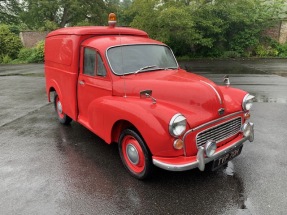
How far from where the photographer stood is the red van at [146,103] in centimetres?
312

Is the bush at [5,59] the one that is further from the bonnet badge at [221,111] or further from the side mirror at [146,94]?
the bonnet badge at [221,111]

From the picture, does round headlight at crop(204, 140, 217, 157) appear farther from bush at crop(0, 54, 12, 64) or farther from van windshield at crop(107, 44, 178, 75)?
bush at crop(0, 54, 12, 64)

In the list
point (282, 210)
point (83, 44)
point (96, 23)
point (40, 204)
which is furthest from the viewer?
point (96, 23)

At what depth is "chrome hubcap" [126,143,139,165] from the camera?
361cm

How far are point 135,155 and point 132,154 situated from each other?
0.07 metres

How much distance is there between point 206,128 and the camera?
3.25m

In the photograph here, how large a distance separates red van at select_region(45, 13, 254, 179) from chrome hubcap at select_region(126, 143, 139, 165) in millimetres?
15

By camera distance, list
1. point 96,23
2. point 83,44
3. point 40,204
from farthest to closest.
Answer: point 96,23
point 83,44
point 40,204

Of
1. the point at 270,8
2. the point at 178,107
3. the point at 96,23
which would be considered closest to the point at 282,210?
the point at 178,107

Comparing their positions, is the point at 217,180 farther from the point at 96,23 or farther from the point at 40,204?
the point at 96,23

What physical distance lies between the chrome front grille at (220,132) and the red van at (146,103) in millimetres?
12

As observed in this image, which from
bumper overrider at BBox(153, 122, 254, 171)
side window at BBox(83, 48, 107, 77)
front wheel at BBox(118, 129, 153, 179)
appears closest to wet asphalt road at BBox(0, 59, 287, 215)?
front wheel at BBox(118, 129, 153, 179)

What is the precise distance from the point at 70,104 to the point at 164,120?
8.43ft

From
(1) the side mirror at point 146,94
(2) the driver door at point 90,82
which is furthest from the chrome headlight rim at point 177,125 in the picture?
(2) the driver door at point 90,82
